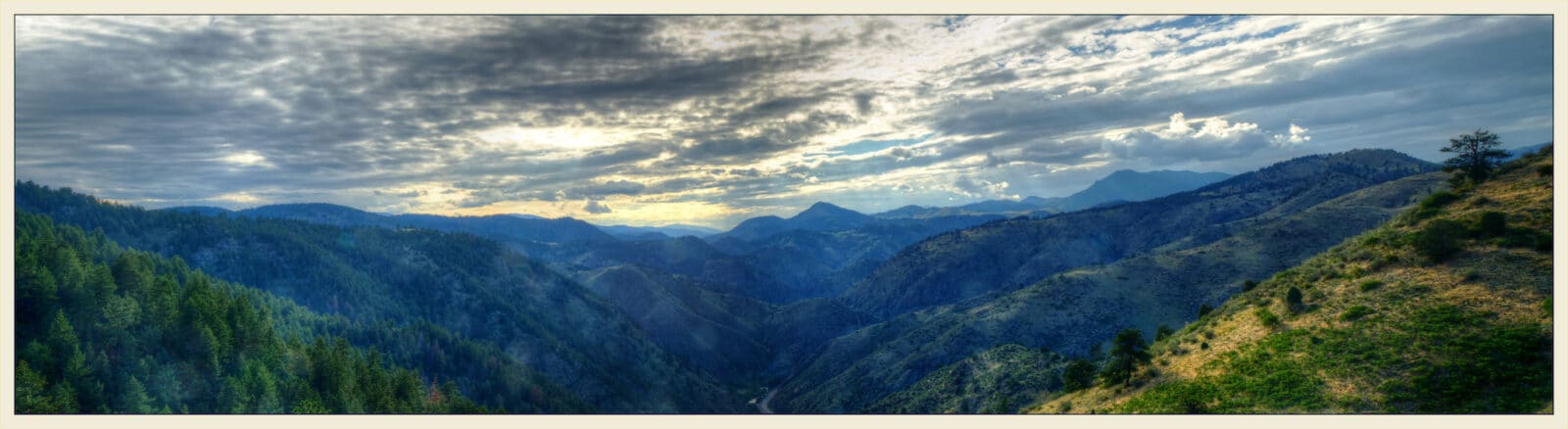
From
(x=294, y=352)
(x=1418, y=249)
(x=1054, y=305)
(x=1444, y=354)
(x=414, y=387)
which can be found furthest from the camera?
(x=1054, y=305)

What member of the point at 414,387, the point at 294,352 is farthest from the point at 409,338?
the point at 294,352

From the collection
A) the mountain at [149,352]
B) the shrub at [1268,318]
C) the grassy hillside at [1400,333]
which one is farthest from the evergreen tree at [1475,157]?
the mountain at [149,352]

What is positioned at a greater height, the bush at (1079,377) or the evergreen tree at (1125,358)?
the evergreen tree at (1125,358)

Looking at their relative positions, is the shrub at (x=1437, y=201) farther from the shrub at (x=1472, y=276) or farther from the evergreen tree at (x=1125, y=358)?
the evergreen tree at (x=1125, y=358)

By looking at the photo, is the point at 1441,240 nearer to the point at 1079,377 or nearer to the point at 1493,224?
the point at 1493,224

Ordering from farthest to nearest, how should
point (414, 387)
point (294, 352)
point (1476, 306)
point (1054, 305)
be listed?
1. point (1054, 305)
2. point (414, 387)
3. point (294, 352)
4. point (1476, 306)

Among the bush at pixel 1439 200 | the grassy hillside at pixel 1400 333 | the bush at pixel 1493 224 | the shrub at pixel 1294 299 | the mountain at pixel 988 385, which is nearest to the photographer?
the grassy hillside at pixel 1400 333
